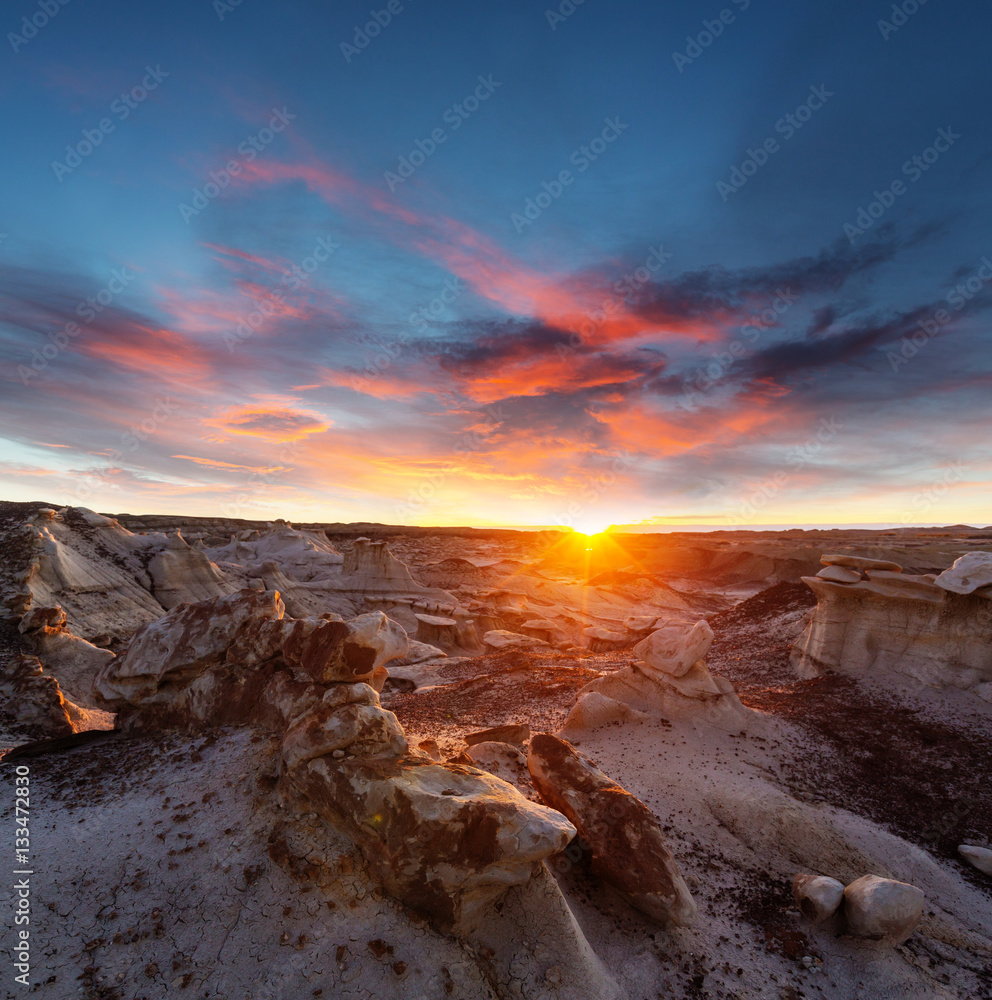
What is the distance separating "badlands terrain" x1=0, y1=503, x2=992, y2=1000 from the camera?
4.46 metres

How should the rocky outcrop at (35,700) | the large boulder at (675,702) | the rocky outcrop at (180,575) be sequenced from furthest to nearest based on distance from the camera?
the rocky outcrop at (180,575) → the large boulder at (675,702) → the rocky outcrop at (35,700)

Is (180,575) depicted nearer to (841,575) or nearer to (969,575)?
(841,575)

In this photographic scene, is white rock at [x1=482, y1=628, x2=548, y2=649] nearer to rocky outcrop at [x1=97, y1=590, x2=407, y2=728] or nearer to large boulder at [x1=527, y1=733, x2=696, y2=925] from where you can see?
large boulder at [x1=527, y1=733, x2=696, y2=925]

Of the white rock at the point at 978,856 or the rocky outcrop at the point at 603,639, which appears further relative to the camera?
the rocky outcrop at the point at 603,639

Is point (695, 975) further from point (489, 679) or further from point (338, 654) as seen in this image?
point (489, 679)

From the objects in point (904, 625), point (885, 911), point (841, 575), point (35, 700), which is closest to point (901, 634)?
point (904, 625)

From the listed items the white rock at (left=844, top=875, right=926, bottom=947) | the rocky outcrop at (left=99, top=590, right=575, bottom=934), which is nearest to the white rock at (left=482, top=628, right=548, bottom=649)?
the rocky outcrop at (left=99, top=590, right=575, bottom=934)

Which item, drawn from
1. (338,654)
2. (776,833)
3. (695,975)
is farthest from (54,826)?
(776,833)

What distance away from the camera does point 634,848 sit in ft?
19.8

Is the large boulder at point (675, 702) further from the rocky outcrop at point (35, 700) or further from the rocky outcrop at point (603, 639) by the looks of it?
the rocky outcrop at point (603, 639)

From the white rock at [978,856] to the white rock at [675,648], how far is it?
487 cm

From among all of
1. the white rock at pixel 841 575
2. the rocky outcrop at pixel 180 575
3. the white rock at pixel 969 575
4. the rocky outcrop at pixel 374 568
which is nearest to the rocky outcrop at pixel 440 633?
the rocky outcrop at pixel 374 568

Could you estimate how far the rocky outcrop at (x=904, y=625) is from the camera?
12773 mm

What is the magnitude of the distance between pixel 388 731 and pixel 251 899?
1.83 meters
